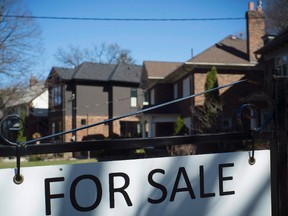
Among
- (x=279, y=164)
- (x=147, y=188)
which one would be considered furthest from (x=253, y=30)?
(x=147, y=188)

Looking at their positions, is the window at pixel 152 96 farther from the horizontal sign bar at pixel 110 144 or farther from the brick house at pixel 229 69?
the horizontal sign bar at pixel 110 144

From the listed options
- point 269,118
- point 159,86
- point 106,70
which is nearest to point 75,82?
point 106,70

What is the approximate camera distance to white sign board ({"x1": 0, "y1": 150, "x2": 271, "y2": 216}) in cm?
147

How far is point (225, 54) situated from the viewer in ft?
74.7

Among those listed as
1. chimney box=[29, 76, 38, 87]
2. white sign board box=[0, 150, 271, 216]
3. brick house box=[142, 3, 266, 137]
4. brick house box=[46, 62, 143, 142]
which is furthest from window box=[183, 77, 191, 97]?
white sign board box=[0, 150, 271, 216]

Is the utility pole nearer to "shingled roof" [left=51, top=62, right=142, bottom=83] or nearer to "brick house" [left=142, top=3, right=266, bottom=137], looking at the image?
"brick house" [left=142, top=3, right=266, bottom=137]

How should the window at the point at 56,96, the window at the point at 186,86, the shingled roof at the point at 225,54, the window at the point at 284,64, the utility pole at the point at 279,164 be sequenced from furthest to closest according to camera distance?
the window at the point at 56,96 < the window at the point at 186,86 < the shingled roof at the point at 225,54 < the window at the point at 284,64 < the utility pole at the point at 279,164

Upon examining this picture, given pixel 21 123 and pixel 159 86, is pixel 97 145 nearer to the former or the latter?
pixel 21 123

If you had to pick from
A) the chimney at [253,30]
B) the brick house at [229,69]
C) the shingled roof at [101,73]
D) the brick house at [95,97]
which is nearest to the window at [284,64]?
the brick house at [229,69]

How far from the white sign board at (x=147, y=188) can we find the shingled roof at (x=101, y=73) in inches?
1246

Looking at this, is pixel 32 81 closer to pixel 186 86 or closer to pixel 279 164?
pixel 186 86

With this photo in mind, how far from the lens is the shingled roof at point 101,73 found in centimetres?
3316

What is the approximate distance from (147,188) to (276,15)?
Result: 32.5m

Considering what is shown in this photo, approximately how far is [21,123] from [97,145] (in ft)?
1.25
